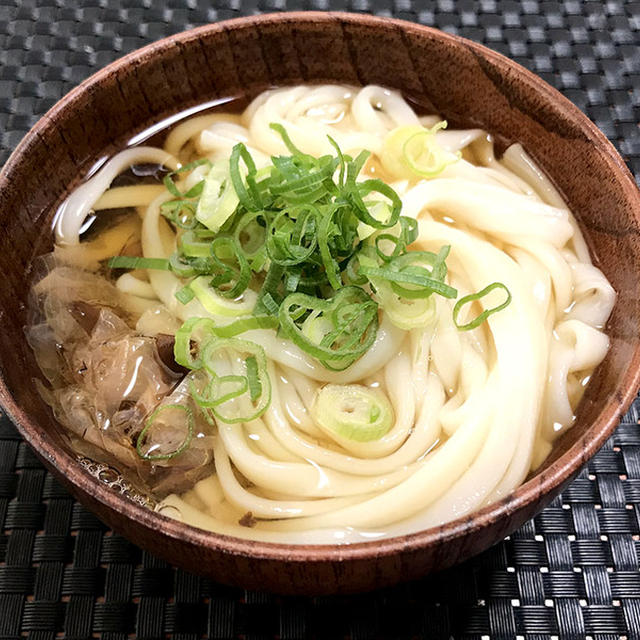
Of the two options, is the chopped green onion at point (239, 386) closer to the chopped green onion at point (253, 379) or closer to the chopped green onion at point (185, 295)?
the chopped green onion at point (253, 379)

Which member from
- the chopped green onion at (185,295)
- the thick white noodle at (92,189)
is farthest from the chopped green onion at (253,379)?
the thick white noodle at (92,189)

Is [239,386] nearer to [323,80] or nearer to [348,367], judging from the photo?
[348,367]

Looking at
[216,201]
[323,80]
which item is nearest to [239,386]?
[216,201]

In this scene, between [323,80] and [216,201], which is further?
[323,80]

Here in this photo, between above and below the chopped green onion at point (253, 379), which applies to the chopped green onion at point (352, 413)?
below

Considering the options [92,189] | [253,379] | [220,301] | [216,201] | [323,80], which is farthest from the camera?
[323,80]

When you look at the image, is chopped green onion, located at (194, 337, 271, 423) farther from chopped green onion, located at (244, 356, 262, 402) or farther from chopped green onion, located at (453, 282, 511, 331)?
chopped green onion, located at (453, 282, 511, 331)
